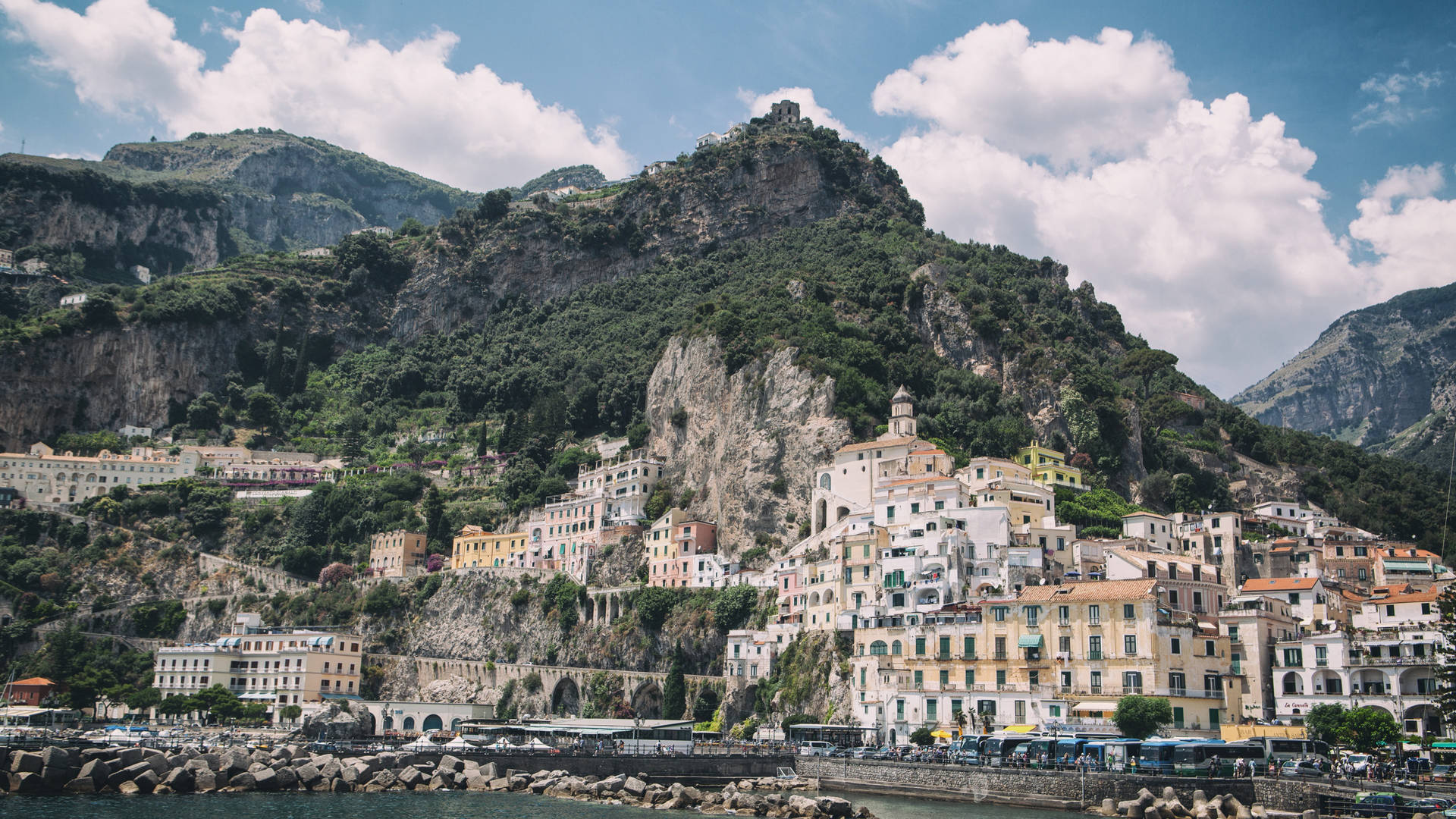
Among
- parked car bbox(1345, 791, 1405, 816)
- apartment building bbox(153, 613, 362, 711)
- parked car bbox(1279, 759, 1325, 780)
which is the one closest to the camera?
parked car bbox(1345, 791, 1405, 816)

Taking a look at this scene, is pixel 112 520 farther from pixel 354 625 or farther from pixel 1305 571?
pixel 1305 571

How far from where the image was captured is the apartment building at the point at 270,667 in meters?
87.3

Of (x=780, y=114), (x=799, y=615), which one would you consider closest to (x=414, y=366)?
(x=780, y=114)

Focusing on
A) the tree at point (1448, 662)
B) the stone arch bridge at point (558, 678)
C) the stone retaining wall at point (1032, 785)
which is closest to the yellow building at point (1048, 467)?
the stone arch bridge at point (558, 678)

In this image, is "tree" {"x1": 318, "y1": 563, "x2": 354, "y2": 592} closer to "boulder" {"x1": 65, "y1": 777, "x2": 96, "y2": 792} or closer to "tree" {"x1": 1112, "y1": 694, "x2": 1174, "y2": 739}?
"boulder" {"x1": 65, "y1": 777, "x2": 96, "y2": 792}

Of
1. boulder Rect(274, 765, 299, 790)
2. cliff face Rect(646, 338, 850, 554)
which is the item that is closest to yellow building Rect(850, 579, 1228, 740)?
cliff face Rect(646, 338, 850, 554)

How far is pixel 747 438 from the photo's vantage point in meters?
91.3

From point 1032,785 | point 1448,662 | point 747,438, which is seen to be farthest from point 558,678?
point 1448,662

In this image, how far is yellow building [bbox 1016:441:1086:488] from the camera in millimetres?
85125

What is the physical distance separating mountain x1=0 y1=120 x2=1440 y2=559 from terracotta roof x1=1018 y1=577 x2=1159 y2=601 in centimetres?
2551

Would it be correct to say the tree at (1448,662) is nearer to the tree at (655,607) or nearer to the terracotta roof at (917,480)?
the terracotta roof at (917,480)

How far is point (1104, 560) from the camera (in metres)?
71.4

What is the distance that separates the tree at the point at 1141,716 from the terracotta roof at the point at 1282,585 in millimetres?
16269

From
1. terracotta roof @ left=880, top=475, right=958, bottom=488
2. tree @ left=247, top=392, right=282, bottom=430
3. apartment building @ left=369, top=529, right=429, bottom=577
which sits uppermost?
tree @ left=247, top=392, right=282, bottom=430
